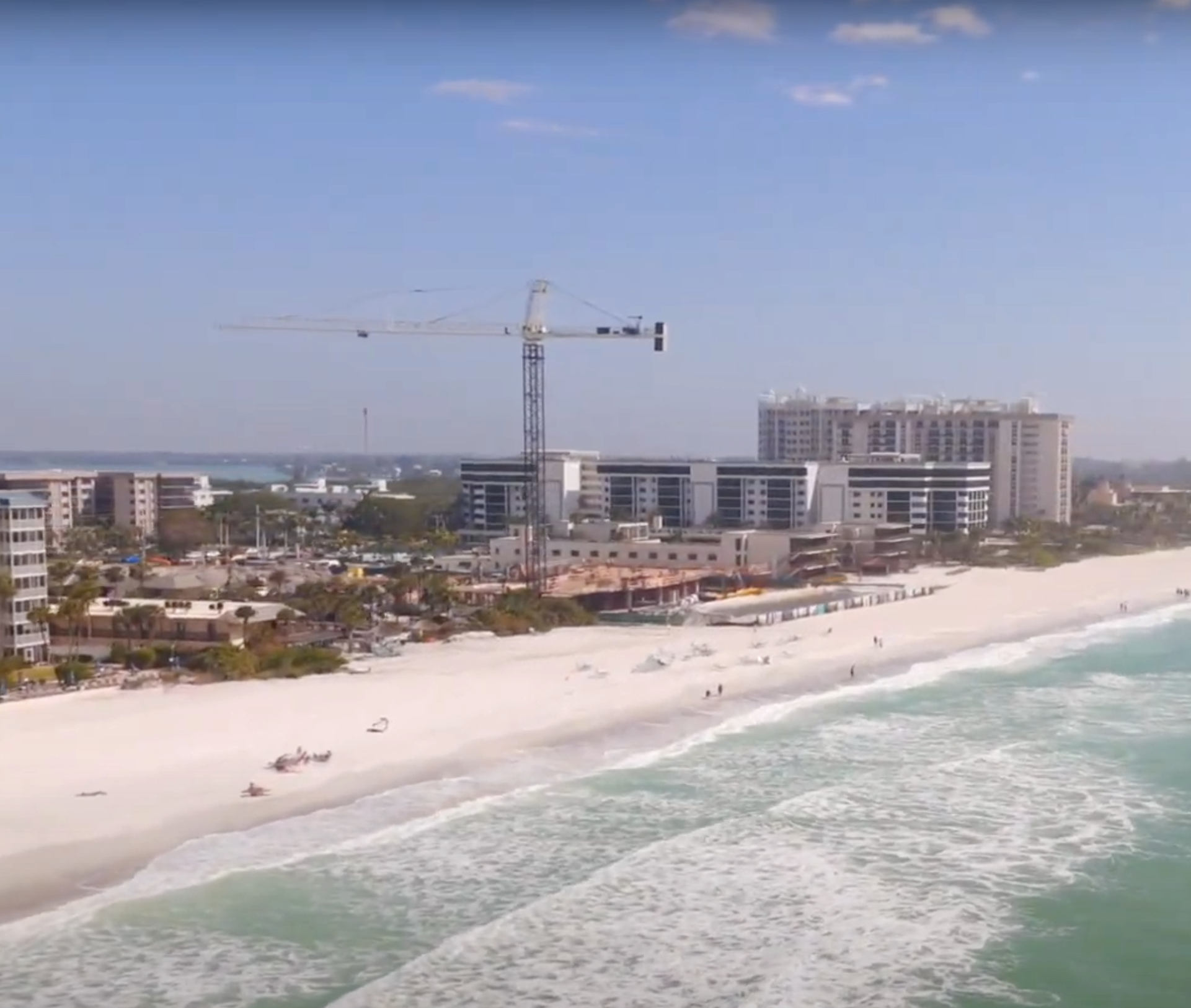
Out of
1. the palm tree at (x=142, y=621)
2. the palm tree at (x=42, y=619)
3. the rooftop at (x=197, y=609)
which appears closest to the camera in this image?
the palm tree at (x=42, y=619)

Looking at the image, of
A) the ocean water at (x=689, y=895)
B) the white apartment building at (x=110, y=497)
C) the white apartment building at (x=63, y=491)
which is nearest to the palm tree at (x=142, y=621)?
the ocean water at (x=689, y=895)

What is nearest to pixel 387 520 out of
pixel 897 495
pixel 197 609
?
pixel 897 495

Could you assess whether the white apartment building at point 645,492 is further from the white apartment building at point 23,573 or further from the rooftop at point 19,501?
the white apartment building at point 23,573

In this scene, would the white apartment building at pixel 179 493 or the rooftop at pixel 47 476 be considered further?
the white apartment building at pixel 179 493

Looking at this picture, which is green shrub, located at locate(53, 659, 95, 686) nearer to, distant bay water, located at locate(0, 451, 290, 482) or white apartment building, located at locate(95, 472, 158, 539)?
white apartment building, located at locate(95, 472, 158, 539)

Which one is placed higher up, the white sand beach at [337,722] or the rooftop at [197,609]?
the rooftop at [197,609]

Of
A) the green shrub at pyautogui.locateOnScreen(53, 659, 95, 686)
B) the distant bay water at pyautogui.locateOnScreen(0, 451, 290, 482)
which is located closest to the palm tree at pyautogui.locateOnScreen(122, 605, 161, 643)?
the green shrub at pyautogui.locateOnScreen(53, 659, 95, 686)

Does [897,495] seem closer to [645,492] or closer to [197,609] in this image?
[645,492]
